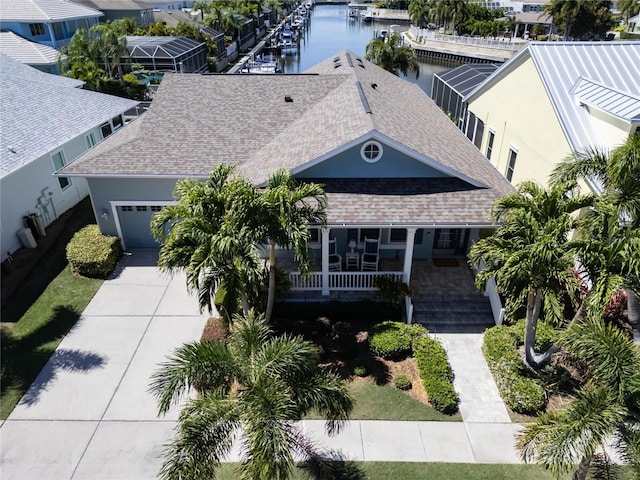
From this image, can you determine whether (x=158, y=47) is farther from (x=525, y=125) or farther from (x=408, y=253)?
(x=408, y=253)

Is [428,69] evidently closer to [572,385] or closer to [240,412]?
[572,385]

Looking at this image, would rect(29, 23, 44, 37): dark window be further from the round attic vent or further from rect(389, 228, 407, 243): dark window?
rect(389, 228, 407, 243): dark window

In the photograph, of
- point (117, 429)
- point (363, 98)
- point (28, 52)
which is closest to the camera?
point (117, 429)

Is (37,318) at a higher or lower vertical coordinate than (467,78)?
lower

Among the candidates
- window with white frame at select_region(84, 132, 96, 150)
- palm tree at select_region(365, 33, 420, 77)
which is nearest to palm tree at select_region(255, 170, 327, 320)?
window with white frame at select_region(84, 132, 96, 150)

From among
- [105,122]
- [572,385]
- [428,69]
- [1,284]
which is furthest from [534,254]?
[428,69]

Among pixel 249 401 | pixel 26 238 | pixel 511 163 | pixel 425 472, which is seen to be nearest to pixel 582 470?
pixel 425 472
